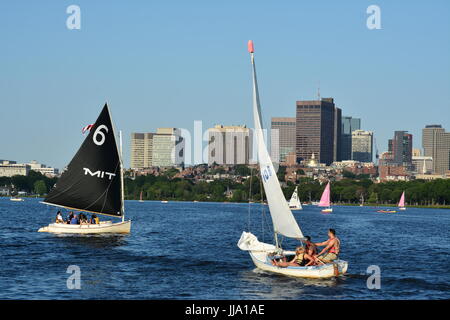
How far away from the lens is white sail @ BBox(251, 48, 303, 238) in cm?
4422

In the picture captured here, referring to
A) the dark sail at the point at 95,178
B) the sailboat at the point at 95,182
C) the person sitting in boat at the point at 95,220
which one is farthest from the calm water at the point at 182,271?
the dark sail at the point at 95,178

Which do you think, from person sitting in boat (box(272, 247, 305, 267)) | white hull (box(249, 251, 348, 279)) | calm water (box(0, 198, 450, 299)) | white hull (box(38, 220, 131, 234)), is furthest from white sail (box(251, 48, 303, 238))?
white hull (box(38, 220, 131, 234))

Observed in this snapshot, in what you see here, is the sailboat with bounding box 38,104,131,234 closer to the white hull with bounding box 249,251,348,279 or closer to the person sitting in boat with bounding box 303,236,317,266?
the white hull with bounding box 249,251,348,279

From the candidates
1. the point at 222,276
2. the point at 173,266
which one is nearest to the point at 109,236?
the point at 173,266

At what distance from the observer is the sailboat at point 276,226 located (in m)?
43.7

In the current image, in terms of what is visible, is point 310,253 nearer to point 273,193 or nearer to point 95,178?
point 273,193

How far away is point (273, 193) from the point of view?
45.9 meters

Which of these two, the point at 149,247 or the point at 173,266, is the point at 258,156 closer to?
the point at 173,266

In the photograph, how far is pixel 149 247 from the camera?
210ft

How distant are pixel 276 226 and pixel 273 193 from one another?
1.84 m

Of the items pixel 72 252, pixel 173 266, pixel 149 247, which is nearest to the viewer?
pixel 173 266

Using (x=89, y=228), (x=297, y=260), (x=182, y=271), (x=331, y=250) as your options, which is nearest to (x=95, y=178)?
(x=89, y=228)

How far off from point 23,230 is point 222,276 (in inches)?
1596
